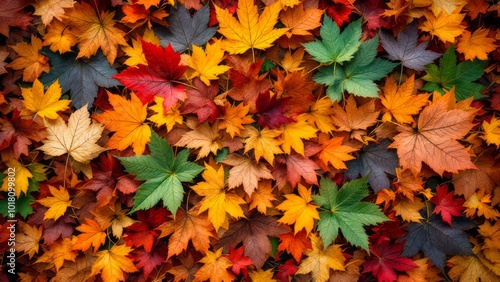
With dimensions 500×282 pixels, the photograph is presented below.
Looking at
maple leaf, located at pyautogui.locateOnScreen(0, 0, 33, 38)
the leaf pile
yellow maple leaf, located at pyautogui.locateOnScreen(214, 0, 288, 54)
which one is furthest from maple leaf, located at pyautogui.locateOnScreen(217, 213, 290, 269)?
maple leaf, located at pyautogui.locateOnScreen(0, 0, 33, 38)

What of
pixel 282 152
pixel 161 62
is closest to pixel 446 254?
pixel 282 152

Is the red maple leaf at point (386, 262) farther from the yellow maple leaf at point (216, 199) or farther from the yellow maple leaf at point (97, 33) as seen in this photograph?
the yellow maple leaf at point (97, 33)

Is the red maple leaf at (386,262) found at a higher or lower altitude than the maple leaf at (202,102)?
lower

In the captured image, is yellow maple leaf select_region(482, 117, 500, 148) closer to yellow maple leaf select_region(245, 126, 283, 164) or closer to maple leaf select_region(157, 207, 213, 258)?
yellow maple leaf select_region(245, 126, 283, 164)

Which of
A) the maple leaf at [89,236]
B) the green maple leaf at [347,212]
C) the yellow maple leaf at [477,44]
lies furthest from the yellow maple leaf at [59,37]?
the yellow maple leaf at [477,44]

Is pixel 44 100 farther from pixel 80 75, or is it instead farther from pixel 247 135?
pixel 247 135

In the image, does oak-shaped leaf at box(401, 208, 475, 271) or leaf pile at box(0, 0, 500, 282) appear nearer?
leaf pile at box(0, 0, 500, 282)
